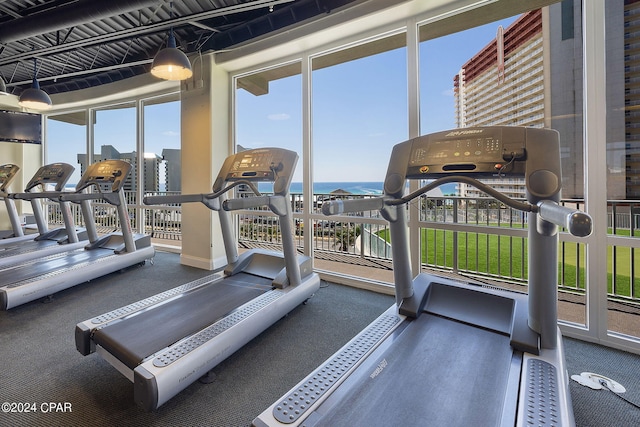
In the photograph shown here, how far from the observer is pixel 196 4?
3.46 m

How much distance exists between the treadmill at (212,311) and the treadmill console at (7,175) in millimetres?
4161

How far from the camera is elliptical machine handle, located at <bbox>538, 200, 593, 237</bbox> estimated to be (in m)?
0.80

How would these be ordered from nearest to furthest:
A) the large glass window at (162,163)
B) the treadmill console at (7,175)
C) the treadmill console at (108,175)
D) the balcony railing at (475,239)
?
the balcony railing at (475,239) < the treadmill console at (108,175) < the treadmill console at (7,175) < the large glass window at (162,163)

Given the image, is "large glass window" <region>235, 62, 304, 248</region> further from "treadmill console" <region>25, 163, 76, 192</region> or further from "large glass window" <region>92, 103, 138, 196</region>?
"large glass window" <region>92, 103, 138, 196</region>

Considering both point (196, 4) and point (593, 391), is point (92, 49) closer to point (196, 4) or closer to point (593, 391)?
point (196, 4)

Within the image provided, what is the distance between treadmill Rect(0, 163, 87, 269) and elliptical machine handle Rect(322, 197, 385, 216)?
424 centimetres

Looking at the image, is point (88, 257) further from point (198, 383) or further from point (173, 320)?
point (198, 383)

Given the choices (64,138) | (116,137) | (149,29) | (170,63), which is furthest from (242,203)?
(64,138)

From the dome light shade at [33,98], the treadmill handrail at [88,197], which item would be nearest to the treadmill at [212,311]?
the treadmill handrail at [88,197]

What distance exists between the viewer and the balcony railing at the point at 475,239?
244cm

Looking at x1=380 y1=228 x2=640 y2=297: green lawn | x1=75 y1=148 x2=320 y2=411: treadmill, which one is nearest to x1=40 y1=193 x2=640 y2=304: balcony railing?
x1=380 y1=228 x2=640 y2=297: green lawn
